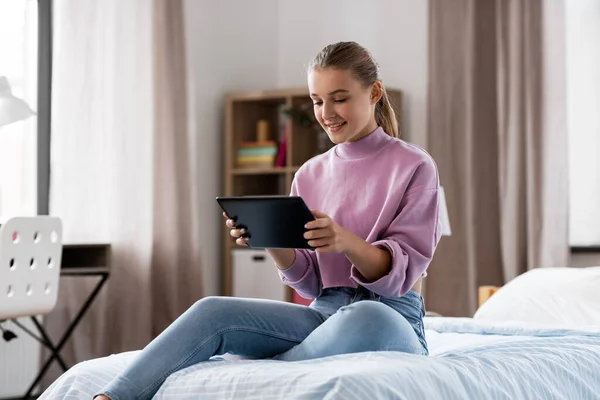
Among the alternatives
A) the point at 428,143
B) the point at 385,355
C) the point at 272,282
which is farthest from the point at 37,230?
the point at 385,355

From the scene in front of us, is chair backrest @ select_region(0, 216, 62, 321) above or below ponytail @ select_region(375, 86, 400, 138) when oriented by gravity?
below

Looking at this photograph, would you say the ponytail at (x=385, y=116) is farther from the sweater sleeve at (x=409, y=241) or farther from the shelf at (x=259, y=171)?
the shelf at (x=259, y=171)

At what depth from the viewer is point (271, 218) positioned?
1.65 metres

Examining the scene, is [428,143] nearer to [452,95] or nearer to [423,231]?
[452,95]

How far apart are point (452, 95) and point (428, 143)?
24cm

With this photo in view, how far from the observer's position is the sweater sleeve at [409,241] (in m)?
1.71

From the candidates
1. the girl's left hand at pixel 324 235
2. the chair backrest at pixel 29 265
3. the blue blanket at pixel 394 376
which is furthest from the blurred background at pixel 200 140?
the girl's left hand at pixel 324 235

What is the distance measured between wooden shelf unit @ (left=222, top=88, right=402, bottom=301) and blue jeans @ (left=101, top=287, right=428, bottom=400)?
2.71 metres

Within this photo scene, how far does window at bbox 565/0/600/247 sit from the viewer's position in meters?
3.87

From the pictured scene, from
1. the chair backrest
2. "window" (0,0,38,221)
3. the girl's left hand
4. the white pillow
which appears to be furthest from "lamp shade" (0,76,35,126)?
the girl's left hand

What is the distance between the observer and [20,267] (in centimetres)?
327

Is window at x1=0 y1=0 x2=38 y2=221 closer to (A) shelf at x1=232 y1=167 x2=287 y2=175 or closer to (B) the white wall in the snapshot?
(B) the white wall

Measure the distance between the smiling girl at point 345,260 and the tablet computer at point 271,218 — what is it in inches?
1.0

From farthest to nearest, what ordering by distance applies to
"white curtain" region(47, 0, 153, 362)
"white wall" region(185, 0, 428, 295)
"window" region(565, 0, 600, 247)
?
"white wall" region(185, 0, 428, 295)
"white curtain" region(47, 0, 153, 362)
"window" region(565, 0, 600, 247)
